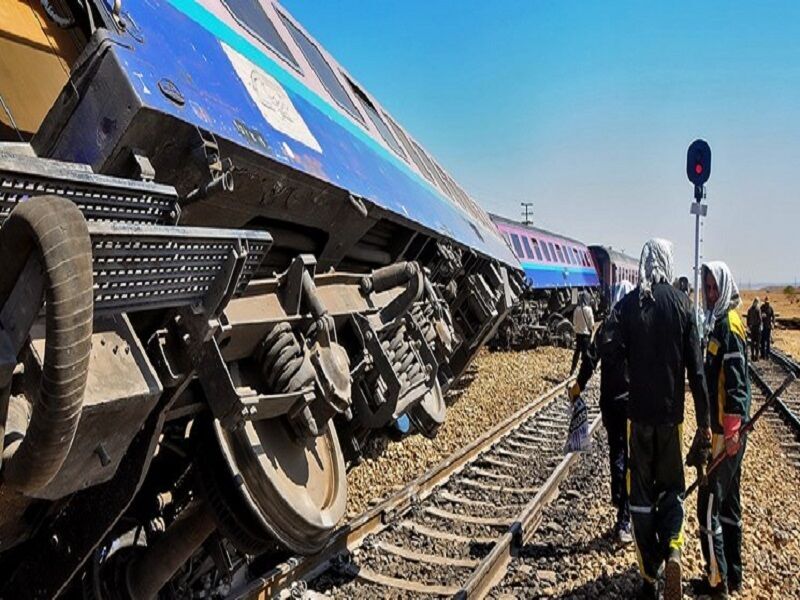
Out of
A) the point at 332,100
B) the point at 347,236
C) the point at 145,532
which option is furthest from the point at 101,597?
the point at 332,100

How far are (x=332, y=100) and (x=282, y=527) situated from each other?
2.76 metres

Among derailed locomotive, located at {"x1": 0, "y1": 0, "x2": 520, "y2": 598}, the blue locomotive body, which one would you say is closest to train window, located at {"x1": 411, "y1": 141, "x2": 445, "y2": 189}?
the blue locomotive body

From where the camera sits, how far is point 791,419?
36.0 feet

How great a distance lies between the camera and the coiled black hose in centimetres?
155

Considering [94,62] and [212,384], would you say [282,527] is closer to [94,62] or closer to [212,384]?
[212,384]

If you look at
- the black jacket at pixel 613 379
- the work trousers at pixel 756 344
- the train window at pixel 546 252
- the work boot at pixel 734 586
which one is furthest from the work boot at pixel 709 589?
the work trousers at pixel 756 344

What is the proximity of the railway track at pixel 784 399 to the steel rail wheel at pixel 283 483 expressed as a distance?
Result: 685 cm

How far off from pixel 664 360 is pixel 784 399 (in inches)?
416

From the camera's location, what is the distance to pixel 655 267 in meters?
4.74

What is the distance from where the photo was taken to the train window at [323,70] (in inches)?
211

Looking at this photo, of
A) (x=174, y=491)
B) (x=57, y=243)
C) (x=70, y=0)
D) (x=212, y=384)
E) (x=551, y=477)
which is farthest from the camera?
(x=551, y=477)

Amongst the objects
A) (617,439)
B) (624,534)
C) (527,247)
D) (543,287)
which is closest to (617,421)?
(617,439)

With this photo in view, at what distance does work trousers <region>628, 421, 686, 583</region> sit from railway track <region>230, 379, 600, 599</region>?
38.9 inches

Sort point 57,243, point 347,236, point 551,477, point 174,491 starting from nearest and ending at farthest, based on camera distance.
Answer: point 57,243
point 174,491
point 347,236
point 551,477
